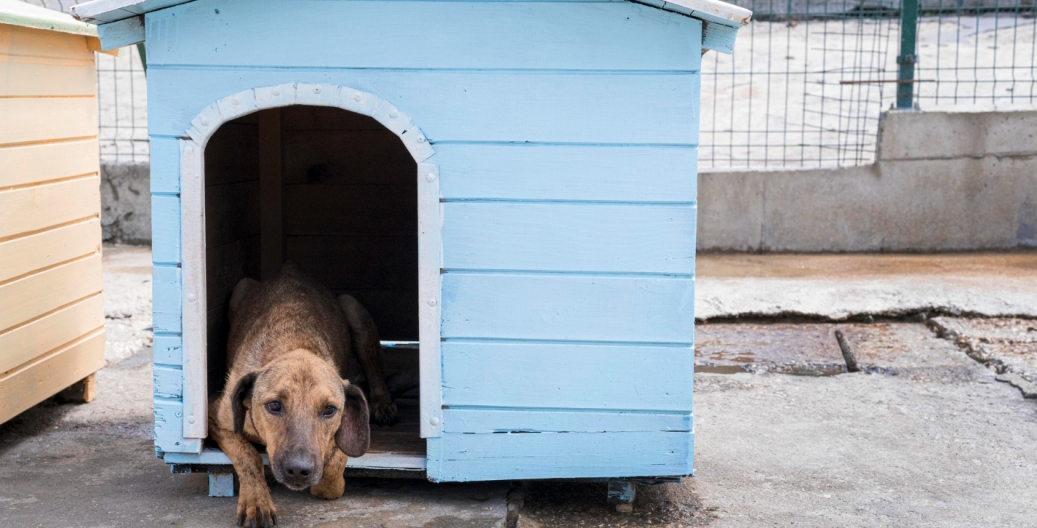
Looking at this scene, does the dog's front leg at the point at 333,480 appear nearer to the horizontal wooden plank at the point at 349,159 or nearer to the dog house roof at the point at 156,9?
the dog house roof at the point at 156,9

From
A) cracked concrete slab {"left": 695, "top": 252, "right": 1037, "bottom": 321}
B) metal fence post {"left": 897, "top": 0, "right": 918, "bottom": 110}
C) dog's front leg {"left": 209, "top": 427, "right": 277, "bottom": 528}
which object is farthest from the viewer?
metal fence post {"left": 897, "top": 0, "right": 918, "bottom": 110}

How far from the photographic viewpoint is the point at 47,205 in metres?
4.55

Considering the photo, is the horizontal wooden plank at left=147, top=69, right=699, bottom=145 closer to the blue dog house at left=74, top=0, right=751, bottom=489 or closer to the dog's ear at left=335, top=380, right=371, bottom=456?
the blue dog house at left=74, top=0, right=751, bottom=489

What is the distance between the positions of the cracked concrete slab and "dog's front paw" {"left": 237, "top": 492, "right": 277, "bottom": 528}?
12.7 ft

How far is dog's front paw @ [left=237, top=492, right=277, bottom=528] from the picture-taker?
349 cm

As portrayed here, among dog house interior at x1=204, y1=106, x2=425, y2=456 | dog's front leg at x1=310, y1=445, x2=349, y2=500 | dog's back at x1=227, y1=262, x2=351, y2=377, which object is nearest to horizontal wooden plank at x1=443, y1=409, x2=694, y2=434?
dog's front leg at x1=310, y1=445, x2=349, y2=500

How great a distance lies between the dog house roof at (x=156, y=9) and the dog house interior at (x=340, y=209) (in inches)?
54.5

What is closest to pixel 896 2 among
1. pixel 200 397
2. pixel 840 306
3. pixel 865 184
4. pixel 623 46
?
pixel 865 184

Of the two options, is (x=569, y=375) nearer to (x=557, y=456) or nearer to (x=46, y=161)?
(x=557, y=456)

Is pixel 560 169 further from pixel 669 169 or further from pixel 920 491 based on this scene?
pixel 920 491

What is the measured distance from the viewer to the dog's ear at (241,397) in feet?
11.7

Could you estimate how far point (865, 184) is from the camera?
8.60 meters

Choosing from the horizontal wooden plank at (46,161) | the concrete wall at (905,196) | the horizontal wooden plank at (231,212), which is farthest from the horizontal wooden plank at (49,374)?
the concrete wall at (905,196)

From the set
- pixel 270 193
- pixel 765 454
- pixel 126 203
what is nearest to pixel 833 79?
pixel 126 203
